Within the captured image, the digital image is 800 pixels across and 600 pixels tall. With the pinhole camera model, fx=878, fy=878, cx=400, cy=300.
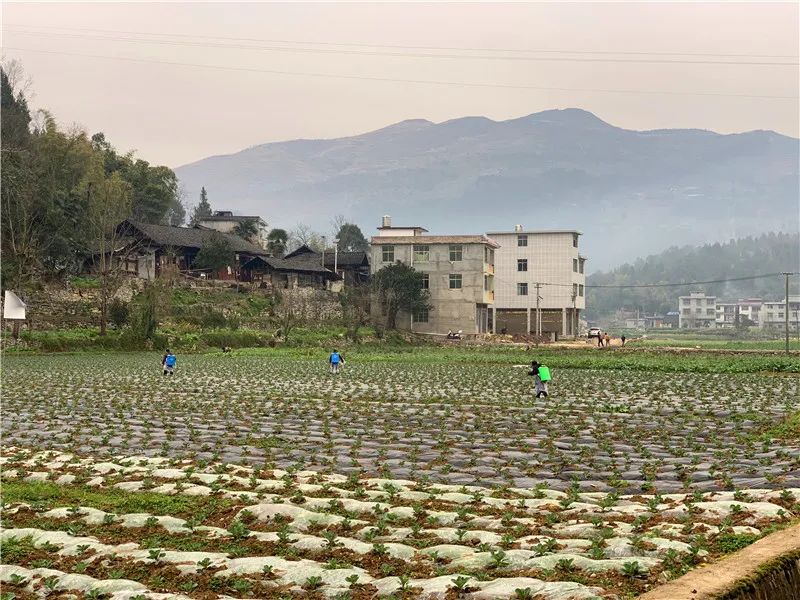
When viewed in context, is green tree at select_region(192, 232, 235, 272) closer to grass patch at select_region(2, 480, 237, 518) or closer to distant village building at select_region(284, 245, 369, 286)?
distant village building at select_region(284, 245, 369, 286)

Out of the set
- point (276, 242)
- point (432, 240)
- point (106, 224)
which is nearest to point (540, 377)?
point (106, 224)

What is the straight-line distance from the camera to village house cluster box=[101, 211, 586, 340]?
73062mm

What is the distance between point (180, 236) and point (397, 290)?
18.8 m

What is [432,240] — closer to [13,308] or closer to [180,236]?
[180,236]

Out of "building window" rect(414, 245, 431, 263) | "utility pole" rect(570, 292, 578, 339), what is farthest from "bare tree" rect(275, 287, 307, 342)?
"utility pole" rect(570, 292, 578, 339)

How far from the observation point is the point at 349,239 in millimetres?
108375

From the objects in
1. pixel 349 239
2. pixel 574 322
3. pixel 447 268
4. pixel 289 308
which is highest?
pixel 349 239

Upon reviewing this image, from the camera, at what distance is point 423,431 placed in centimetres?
1972

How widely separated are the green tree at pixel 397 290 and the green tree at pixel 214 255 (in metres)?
12.6

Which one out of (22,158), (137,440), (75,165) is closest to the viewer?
(137,440)

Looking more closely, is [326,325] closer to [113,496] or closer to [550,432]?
[550,432]

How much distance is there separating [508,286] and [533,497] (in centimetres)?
7211

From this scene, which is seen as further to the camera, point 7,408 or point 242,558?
point 7,408

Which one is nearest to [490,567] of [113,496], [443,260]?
[113,496]
